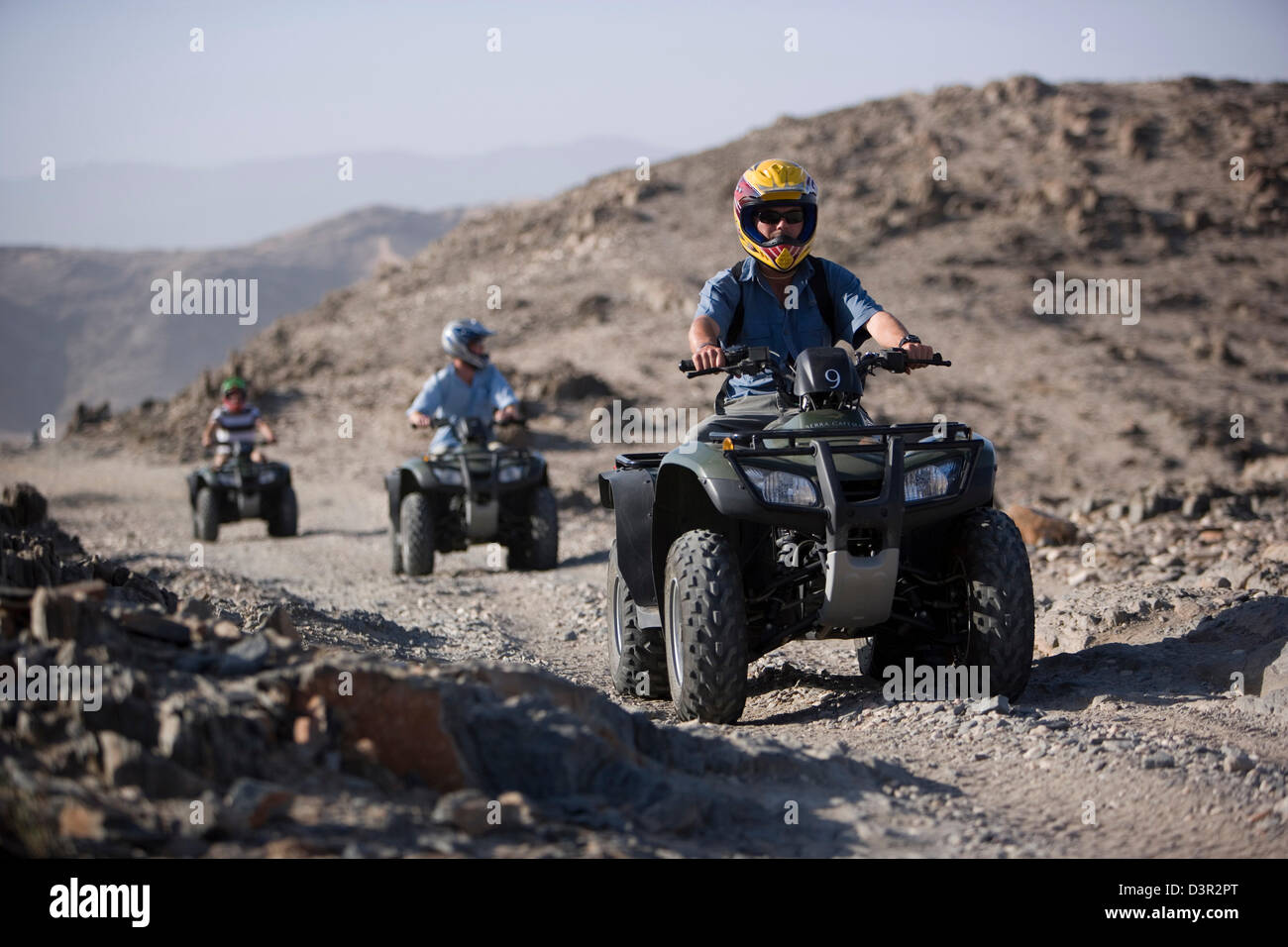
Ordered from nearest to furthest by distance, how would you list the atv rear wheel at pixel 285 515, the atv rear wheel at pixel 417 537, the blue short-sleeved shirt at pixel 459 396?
the atv rear wheel at pixel 417 537
the blue short-sleeved shirt at pixel 459 396
the atv rear wheel at pixel 285 515

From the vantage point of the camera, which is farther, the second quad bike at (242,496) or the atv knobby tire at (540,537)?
the second quad bike at (242,496)

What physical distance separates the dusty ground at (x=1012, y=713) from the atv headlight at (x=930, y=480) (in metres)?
0.88

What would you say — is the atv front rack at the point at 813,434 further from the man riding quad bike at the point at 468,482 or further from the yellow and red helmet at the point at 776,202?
the man riding quad bike at the point at 468,482

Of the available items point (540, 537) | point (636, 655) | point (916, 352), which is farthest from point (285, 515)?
point (916, 352)

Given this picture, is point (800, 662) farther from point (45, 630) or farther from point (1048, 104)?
point (1048, 104)

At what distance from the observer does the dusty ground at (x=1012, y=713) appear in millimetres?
4219

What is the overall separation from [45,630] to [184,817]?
1189 millimetres

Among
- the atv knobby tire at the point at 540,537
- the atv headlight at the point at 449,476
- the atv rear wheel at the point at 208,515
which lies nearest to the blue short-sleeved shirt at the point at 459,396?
the atv headlight at the point at 449,476

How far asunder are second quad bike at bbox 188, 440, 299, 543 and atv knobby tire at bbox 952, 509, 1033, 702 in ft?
37.8

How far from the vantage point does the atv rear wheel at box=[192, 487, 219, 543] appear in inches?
613

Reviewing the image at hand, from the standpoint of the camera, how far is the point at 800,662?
7.52 meters

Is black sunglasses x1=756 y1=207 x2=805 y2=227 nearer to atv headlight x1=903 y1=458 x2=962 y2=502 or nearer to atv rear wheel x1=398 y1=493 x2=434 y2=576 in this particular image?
atv headlight x1=903 y1=458 x2=962 y2=502

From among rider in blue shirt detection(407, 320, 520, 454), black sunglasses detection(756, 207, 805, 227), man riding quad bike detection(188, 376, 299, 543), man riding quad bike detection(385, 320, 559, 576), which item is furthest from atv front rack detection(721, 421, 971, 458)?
man riding quad bike detection(188, 376, 299, 543)

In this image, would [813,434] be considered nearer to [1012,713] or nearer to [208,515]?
[1012,713]
